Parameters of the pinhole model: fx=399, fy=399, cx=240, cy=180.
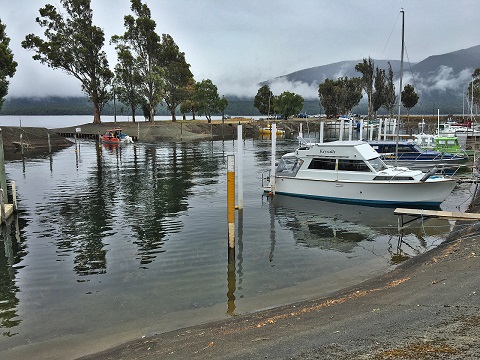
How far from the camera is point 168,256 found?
1373 centimetres

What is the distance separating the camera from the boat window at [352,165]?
2069 cm

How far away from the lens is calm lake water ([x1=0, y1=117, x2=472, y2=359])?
372 inches

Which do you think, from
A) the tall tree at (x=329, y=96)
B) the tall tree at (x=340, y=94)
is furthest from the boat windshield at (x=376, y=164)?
the tall tree at (x=329, y=96)

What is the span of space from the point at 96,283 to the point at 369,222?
1201cm

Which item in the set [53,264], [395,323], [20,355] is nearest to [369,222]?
[395,323]

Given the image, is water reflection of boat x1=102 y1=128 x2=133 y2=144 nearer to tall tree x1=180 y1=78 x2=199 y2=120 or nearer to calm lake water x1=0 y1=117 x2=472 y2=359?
tall tree x1=180 y1=78 x2=199 y2=120

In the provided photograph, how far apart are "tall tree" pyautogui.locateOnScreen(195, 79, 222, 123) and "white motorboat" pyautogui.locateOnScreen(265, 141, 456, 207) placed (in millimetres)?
85846

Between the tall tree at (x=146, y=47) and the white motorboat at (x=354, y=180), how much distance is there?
71.5 metres

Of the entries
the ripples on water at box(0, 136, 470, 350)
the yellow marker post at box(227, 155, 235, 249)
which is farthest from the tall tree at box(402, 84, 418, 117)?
the yellow marker post at box(227, 155, 235, 249)

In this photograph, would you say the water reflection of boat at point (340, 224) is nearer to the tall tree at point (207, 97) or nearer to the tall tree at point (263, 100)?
the tall tree at point (207, 97)

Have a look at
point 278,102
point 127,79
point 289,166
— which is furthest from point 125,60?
point 289,166

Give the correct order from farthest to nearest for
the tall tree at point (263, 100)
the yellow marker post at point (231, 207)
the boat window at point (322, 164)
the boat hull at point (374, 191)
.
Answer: the tall tree at point (263, 100), the boat window at point (322, 164), the boat hull at point (374, 191), the yellow marker post at point (231, 207)

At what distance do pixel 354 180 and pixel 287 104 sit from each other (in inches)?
4066

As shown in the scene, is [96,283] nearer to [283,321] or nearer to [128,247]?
[128,247]
